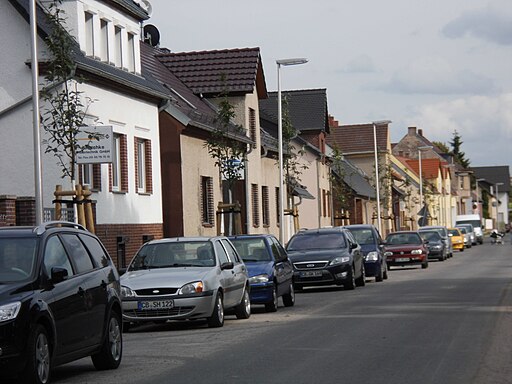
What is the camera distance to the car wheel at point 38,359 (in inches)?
429

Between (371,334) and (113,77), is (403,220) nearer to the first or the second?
(113,77)

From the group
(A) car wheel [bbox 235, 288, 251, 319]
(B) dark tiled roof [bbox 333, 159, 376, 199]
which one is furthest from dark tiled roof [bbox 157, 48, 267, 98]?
(B) dark tiled roof [bbox 333, 159, 376, 199]

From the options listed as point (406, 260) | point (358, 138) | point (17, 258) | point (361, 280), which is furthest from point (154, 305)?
point (358, 138)

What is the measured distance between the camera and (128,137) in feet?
112

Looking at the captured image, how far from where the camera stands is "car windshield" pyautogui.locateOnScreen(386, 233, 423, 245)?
4906 cm

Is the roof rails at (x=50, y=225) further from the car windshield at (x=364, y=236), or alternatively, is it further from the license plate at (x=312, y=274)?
the car windshield at (x=364, y=236)

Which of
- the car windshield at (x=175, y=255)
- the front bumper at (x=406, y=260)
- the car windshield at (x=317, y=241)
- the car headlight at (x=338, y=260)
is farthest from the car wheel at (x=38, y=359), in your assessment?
the front bumper at (x=406, y=260)

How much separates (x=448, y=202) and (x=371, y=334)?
131m

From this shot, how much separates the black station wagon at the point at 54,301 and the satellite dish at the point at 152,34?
4038cm

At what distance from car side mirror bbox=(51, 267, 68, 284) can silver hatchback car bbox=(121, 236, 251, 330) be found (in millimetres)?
6553

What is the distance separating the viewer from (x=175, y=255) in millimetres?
20094

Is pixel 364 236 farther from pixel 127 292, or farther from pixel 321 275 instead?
pixel 127 292

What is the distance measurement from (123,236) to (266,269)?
35.5 ft

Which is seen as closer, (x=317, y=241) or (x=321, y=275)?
(x=321, y=275)
